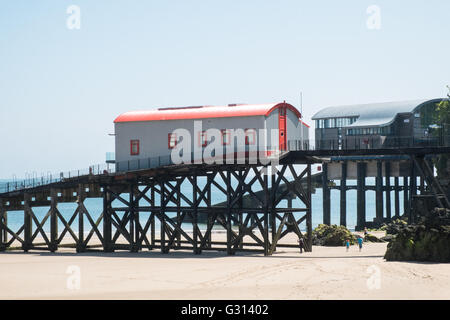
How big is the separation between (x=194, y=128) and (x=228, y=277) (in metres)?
15.2

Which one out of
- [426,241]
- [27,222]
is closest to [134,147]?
[27,222]

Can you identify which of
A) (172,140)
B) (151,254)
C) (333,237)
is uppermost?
(172,140)

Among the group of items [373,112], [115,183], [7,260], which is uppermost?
[373,112]

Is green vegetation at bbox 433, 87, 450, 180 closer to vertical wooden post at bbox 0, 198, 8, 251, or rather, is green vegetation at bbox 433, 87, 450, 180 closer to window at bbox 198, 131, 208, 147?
window at bbox 198, 131, 208, 147

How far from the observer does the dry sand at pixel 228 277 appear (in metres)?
27.6

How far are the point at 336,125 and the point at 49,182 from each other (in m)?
35.9

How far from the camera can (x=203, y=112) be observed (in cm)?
4553

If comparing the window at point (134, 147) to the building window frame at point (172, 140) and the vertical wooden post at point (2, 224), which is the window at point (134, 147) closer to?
the building window frame at point (172, 140)

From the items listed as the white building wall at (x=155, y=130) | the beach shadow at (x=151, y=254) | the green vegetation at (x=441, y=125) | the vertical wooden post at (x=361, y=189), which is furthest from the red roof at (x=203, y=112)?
the vertical wooden post at (x=361, y=189)

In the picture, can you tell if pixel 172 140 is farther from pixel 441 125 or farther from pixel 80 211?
pixel 441 125

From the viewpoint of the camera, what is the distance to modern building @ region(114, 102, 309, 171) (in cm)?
4384

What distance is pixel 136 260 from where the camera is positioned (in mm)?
41125
